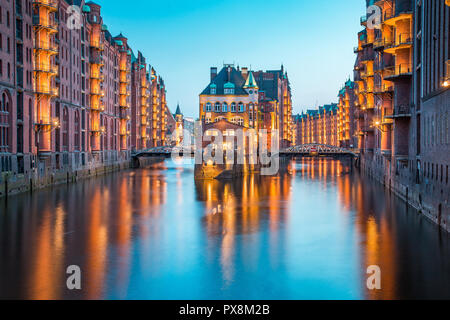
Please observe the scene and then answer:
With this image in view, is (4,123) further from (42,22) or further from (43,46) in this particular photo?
(42,22)

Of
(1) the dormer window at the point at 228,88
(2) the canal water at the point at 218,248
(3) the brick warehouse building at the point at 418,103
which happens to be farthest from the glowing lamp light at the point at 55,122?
(1) the dormer window at the point at 228,88

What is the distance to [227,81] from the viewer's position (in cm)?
10494

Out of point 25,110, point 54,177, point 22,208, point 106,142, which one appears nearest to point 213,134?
point 106,142

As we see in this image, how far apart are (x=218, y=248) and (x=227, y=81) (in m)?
82.1

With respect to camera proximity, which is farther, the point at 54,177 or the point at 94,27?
the point at 94,27

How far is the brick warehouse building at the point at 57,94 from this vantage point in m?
44.4

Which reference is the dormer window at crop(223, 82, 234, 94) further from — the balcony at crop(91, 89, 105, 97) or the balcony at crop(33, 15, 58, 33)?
the balcony at crop(33, 15, 58, 33)

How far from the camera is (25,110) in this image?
47.5m

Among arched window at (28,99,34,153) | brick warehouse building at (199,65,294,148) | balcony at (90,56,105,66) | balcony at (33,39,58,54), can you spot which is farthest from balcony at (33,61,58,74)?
brick warehouse building at (199,65,294,148)

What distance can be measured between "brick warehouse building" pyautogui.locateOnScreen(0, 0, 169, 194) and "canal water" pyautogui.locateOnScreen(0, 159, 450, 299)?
21.4ft

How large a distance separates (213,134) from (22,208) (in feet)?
169

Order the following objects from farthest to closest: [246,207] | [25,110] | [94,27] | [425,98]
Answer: [94,27] → [25,110] → [246,207] → [425,98]

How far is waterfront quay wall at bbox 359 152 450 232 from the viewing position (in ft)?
91.1

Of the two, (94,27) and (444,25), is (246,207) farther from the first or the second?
(94,27)
